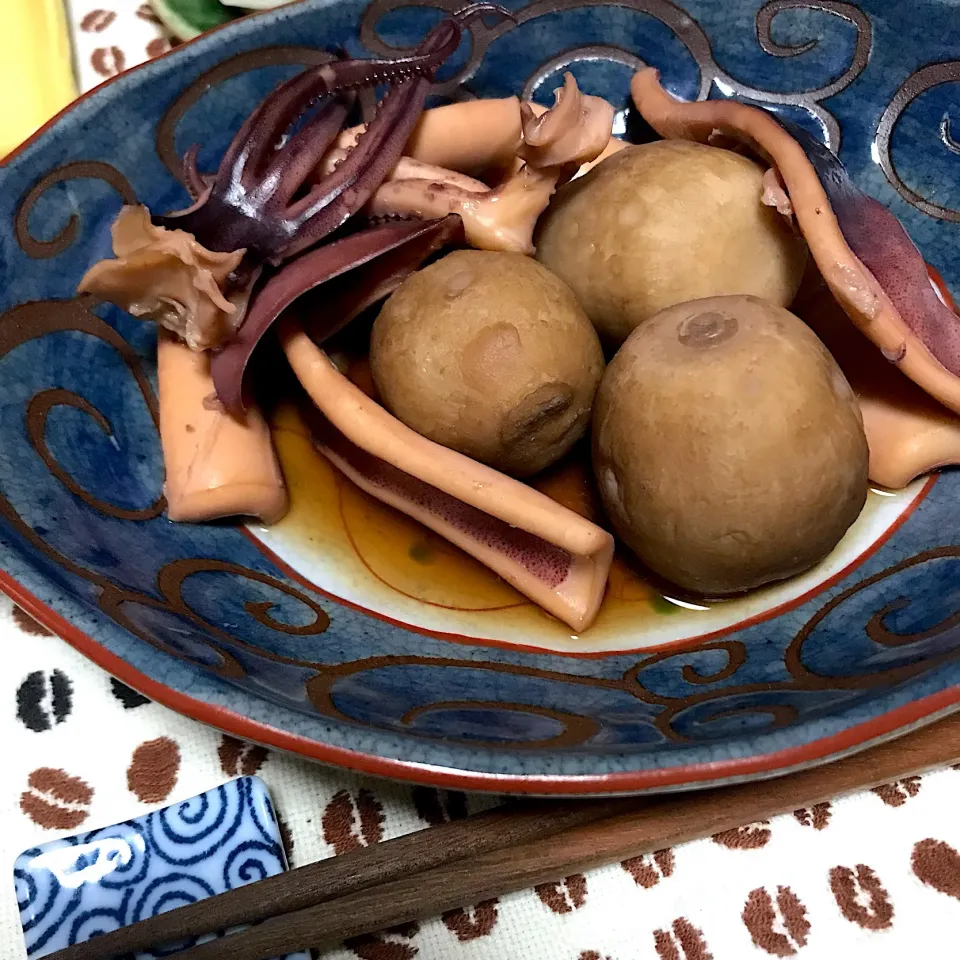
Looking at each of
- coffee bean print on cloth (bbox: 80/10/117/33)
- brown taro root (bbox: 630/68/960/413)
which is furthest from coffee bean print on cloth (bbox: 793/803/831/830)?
coffee bean print on cloth (bbox: 80/10/117/33)

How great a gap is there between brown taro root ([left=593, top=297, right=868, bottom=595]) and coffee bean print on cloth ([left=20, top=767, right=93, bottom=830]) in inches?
27.8

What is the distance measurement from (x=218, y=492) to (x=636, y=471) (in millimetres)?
500

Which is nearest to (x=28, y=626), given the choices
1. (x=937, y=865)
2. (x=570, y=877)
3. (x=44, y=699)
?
(x=44, y=699)

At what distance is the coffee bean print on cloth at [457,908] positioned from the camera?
35.8 inches

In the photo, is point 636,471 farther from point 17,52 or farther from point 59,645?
point 17,52

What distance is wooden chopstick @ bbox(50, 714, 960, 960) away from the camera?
0.84 m

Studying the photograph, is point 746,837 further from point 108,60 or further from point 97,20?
point 97,20

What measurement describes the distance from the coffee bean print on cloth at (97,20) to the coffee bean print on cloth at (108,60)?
62 millimetres

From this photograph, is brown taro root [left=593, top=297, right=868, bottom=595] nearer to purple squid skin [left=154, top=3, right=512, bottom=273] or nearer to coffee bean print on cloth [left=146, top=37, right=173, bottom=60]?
purple squid skin [left=154, top=3, right=512, bottom=273]

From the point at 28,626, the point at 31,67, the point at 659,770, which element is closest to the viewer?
the point at 659,770

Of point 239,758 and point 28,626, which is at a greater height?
point 28,626

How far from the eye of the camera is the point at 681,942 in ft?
2.95

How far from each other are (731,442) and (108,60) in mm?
1442

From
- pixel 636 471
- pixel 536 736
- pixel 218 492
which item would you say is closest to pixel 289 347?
pixel 218 492
